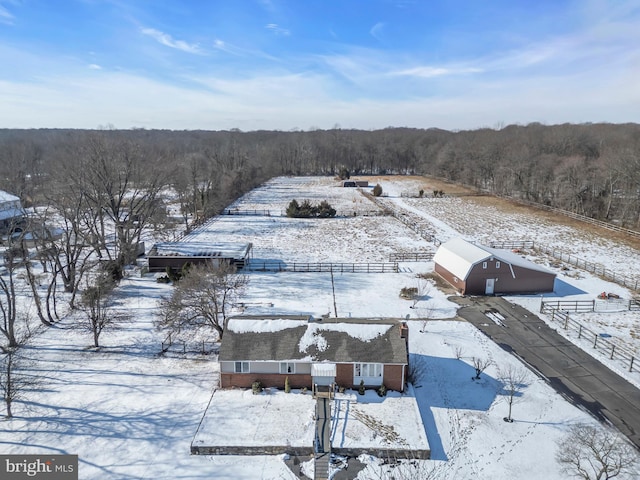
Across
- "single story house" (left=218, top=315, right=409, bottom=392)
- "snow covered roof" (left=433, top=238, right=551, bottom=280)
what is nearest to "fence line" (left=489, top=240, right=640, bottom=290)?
"snow covered roof" (left=433, top=238, right=551, bottom=280)

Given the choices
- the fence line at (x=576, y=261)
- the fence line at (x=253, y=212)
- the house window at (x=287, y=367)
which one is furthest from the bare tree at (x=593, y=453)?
the fence line at (x=253, y=212)

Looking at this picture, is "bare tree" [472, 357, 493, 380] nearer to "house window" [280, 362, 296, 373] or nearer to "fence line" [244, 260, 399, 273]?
"house window" [280, 362, 296, 373]

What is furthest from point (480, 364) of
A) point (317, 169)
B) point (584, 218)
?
point (317, 169)

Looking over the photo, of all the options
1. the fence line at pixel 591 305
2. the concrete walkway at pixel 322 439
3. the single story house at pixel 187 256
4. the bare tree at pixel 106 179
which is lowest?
the concrete walkway at pixel 322 439

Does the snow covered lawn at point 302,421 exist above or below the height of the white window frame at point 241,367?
below

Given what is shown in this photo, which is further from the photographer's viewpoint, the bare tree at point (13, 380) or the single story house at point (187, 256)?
the single story house at point (187, 256)

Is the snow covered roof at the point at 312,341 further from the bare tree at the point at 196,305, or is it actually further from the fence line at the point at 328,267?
the fence line at the point at 328,267
